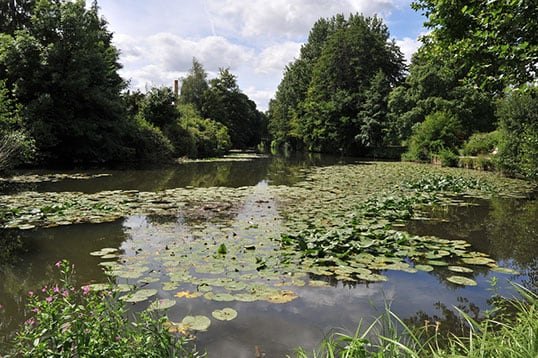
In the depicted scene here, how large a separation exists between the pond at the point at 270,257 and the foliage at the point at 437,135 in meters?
14.9

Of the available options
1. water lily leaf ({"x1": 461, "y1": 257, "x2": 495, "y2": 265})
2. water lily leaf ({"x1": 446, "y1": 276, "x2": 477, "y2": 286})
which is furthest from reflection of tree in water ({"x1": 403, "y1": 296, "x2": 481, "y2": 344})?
water lily leaf ({"x1": 461, "y1": 257, "x2": 495, "y2": 265})

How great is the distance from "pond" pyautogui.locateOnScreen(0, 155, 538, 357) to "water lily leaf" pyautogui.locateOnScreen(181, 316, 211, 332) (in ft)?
0.21

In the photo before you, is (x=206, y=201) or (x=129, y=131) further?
(x=129, y=131)

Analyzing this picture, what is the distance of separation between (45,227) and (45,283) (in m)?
2.82

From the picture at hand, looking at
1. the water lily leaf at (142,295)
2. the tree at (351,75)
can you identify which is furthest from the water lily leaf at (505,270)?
the tree at (351,75)

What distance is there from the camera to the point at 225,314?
11.4ft

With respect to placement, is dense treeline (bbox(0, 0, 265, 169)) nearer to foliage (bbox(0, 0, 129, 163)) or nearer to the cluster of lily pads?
foliage (bbox(0, 0, 129, 163))

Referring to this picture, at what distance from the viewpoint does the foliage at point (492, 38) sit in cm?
634

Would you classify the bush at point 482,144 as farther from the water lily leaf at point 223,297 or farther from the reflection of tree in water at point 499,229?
the water lily leaf at point 223,297

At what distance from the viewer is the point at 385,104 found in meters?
32.5

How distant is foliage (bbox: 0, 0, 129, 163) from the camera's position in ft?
54.0

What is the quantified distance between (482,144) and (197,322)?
21.6 metres

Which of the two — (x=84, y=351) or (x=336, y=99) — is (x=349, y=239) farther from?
(x=336, y=99)

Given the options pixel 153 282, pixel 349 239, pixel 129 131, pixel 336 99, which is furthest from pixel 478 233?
pixel 336 99
